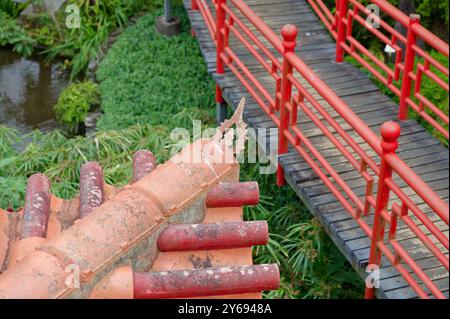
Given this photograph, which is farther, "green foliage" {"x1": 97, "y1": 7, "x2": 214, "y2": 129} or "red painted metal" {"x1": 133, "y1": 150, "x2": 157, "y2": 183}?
"green foliage" {"x1": 97, "y1": 7, "x2": 214, "y2": 129}

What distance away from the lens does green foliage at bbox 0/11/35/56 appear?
11.8 meters

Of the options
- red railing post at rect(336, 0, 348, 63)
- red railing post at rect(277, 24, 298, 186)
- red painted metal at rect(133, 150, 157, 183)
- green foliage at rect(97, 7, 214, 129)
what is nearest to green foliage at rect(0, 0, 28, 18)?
green foliage at rect(97, 7, 214, 129)

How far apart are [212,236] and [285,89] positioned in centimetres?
256

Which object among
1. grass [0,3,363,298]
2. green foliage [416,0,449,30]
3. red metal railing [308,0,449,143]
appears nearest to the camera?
red metal railing [308,0,449,143]

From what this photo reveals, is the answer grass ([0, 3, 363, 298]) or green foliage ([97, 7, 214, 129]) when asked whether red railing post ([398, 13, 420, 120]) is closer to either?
grass ([0, 3, 363, 298])

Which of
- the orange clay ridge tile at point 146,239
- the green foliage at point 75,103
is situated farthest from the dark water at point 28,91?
the orange clay ridge tile at point 146,239

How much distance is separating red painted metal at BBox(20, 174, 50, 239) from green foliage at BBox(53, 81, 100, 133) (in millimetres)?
5074

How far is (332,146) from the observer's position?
21.8ft

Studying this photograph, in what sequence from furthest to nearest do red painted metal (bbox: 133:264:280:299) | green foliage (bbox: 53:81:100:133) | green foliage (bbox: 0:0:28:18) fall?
green foliage (bbox: 0:0:28:18) < green foliage (bbox: 53:81:100:133) < red painted metal (bbox: 133:264:280:299)

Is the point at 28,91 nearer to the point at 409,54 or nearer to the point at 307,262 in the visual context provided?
the point at 307,262

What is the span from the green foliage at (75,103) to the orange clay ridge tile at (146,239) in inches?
201

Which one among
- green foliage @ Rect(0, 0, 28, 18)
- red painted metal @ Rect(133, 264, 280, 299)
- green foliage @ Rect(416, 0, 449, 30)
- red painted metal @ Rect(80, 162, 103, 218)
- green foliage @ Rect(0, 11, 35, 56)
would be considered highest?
red painted metal @ Rect(133, 264, 280, 299)
